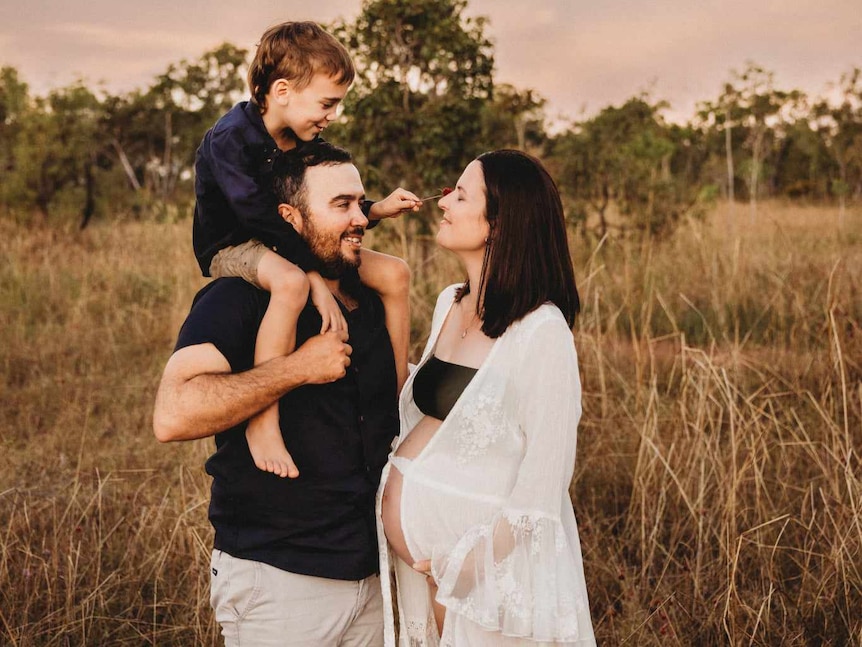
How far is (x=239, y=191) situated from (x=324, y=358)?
2.72ft

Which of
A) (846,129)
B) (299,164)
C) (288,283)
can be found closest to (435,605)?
(288,283)

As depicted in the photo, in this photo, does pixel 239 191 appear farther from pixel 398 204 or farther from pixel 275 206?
pixel 398 204

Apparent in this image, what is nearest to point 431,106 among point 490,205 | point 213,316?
point 490,205

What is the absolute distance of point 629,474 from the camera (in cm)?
420

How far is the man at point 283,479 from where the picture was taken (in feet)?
6.73

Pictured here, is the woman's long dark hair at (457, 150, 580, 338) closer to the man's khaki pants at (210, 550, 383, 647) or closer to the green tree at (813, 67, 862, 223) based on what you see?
the man's khaki pants at (210, 550, 383, 647)

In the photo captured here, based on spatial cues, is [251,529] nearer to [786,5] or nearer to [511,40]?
[511,40]

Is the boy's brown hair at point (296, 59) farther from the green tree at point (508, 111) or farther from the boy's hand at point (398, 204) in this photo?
the green tree at point (508, 111)

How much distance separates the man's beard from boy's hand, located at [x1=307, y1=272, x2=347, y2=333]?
93 millimetres

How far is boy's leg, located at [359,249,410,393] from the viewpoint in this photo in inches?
99.0

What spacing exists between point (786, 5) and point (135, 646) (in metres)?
9.20

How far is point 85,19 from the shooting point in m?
9.56

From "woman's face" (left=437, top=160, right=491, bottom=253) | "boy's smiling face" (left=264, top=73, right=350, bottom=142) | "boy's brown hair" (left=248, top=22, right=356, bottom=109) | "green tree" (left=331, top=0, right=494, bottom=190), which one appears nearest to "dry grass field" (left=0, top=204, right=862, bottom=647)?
"green tree" (left=331, top=0, right=494, bottom=190)

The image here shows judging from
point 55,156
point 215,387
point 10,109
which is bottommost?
point 215,387
